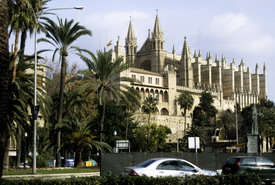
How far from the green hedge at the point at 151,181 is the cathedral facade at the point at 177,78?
2797 inches

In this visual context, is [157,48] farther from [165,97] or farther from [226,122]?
[226,122]

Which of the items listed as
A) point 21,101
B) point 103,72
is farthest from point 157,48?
point 21,101

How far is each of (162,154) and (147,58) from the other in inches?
3983

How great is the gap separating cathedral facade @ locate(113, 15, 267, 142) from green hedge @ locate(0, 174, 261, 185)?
233 feet

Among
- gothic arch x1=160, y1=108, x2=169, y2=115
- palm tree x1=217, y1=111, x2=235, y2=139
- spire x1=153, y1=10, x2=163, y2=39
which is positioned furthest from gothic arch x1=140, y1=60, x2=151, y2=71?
palm tree x1=217, y1=111, x2=235, y2=139

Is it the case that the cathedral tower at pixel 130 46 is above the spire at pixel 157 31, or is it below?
below

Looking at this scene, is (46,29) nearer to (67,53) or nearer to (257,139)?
(67,53)

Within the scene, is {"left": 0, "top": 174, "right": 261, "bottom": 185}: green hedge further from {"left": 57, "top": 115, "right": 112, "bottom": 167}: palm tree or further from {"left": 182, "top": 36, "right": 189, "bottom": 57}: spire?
{"left": 182, "top": 36, "right": 189, "bottom": 57}: spire

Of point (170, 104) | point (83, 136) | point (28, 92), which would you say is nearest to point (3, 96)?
point (28, 92)

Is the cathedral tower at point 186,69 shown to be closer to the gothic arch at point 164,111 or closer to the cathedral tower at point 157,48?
the cathedral tower at point 157,48

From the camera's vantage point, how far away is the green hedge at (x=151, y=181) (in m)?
11.1

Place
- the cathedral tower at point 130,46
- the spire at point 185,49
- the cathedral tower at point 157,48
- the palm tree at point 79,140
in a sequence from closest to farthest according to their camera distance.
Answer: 1. the palm tree at point 79,140
2. the cathedral tower at point 157,48
3. the spire at point 185,49
4. the cathedral tower at point 130,46

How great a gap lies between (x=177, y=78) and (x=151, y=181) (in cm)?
11723

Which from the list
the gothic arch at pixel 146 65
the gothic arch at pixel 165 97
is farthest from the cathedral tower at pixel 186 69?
the gothic arch at pixel 165 97
